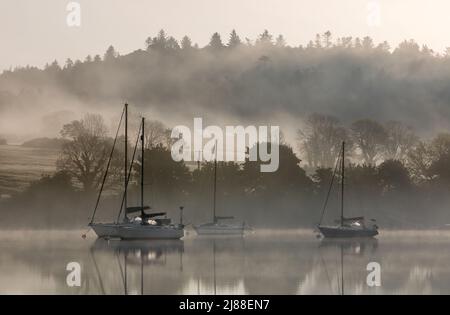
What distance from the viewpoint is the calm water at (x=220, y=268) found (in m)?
47.8

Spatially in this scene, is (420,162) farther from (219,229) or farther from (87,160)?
(219,229)

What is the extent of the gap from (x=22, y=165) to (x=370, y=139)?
70923mm

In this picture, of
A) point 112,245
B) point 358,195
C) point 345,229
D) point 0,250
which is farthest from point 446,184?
point 0,250

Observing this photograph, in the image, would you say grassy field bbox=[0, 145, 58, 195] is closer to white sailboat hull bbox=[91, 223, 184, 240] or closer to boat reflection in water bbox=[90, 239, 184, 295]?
white sailboat hull bbox=[91, 223, 184, 240]

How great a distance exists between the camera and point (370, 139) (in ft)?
650

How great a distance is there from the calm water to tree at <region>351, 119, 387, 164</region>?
350ft

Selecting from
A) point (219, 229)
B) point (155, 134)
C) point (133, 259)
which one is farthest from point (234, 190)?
point (133, 259)

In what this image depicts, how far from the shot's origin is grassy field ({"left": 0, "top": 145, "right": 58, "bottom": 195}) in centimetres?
16788

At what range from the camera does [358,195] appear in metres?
161

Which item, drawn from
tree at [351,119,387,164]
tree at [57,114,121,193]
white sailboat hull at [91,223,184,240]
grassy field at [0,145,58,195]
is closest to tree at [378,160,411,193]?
tree at [351,119,387,164]

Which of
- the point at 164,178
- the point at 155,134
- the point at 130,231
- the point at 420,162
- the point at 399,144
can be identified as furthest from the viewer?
the point at 399,144

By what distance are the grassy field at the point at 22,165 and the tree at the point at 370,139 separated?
62.5m
